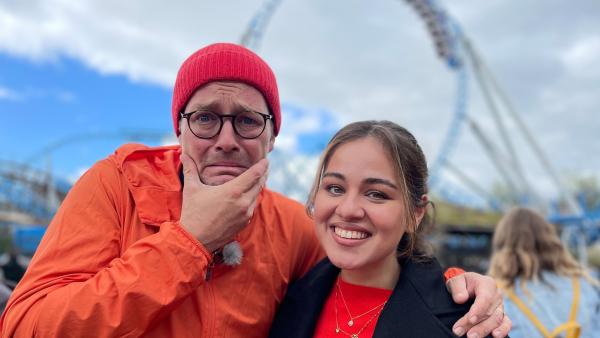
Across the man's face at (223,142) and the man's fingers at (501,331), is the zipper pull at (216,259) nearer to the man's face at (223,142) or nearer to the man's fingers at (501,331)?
the man's face at (223,142)

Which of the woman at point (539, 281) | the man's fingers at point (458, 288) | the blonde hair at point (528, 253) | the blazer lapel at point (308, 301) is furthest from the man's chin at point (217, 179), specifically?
the blonde hair at point (528, 253)

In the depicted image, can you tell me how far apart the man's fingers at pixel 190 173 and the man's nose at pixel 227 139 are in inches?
4.6

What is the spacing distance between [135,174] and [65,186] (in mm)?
34468

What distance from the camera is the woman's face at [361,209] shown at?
1856 mm

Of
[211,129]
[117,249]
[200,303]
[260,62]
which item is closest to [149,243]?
[117,249]

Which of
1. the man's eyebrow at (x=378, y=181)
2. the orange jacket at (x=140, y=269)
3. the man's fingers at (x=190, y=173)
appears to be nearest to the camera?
the orange jacket at (x=140, y=269)

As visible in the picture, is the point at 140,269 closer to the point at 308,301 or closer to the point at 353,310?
the point at 308,301

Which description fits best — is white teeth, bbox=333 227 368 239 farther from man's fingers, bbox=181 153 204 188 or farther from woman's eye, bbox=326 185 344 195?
man's fingers, bbox=181 153 204 188

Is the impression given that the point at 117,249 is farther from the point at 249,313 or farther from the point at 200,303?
the point at 249,313

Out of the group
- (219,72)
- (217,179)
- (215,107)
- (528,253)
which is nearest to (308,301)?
(217,179)

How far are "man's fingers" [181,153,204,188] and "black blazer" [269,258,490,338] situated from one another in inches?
27.9

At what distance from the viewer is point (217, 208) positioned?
1.67 m

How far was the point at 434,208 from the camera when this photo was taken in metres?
2.25

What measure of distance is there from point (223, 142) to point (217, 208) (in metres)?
0.32
